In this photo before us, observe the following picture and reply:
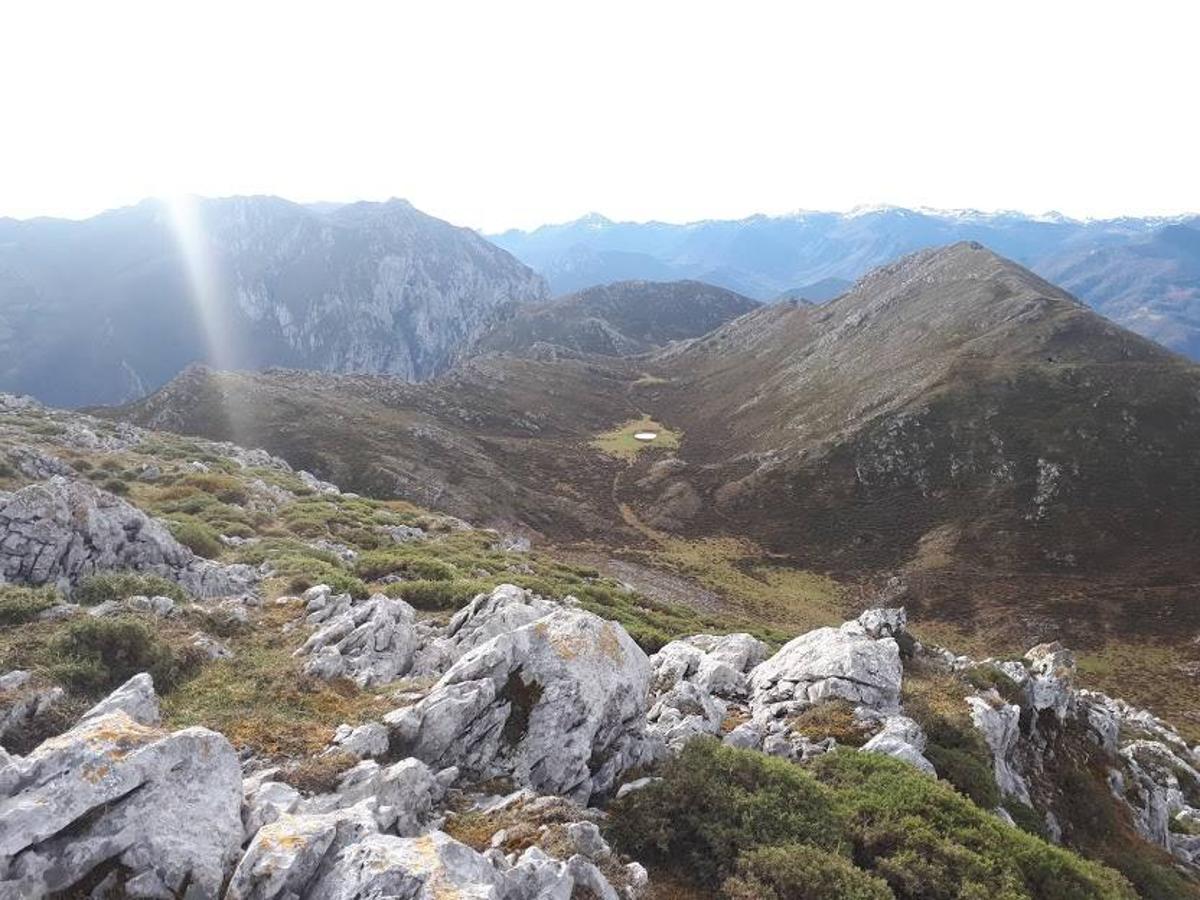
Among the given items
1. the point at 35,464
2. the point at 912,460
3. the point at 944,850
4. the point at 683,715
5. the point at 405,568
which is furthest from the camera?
the point at 912,460

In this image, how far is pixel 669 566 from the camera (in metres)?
82.1

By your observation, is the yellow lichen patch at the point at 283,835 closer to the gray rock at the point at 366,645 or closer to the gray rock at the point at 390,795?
the gray rock at the point at 390,795

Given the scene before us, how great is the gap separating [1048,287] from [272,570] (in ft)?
577

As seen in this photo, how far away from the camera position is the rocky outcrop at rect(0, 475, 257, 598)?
22562 mm

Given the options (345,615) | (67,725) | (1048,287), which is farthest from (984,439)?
(67,725)

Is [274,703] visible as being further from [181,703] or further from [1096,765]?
[1096,765]

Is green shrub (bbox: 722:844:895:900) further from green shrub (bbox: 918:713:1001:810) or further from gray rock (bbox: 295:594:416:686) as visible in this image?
gray rock (bbox: 295:594:416:686)

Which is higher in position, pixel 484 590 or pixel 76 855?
pixel 76 855

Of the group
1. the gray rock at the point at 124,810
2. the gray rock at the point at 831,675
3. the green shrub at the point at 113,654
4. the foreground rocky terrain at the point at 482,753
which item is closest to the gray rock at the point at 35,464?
the foreground rocky terrain at the point at 482,753

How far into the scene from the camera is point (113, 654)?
15.5m

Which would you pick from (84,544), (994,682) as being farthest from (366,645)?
(994,682)

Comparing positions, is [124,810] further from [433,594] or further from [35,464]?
[35,464]

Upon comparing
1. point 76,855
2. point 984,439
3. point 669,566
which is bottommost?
point 669,566

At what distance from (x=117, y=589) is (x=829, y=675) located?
2176cm
